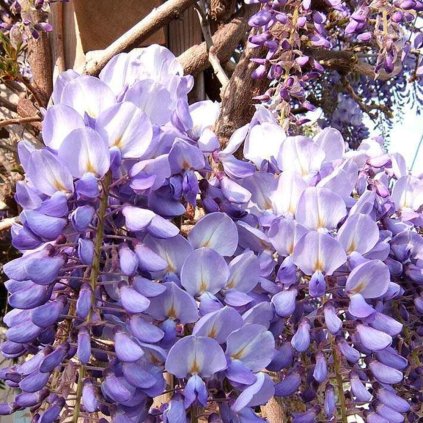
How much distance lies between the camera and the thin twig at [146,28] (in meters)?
1.22

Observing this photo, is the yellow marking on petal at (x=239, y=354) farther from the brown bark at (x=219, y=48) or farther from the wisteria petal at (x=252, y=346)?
the brown bark at (x=219, y=48)

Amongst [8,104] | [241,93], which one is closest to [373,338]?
[241,93]

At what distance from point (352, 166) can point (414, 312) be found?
0.16 m

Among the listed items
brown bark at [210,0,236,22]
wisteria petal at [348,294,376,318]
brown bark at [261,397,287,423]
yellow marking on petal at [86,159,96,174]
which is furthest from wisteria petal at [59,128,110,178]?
brown bark at [210,0,236,22]

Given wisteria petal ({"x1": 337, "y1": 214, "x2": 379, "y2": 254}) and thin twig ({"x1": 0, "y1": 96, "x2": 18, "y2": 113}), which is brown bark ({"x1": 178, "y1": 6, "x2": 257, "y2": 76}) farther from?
wisteria petal ({"x1": 337, "y1": 214, "x2": 379, "y2": 254})

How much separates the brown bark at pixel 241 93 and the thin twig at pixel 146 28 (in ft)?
0.46

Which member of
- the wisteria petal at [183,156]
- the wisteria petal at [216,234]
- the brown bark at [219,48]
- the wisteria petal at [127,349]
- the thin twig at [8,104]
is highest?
the wisteria petal at [183,156]

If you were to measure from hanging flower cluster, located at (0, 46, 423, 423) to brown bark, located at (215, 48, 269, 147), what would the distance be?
1.91 feet

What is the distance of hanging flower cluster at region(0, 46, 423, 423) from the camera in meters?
0.46

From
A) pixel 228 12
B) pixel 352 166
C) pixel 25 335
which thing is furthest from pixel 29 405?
pixel 228 12

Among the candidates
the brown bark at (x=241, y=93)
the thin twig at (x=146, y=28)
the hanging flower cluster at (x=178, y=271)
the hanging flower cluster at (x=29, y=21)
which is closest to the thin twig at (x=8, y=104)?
the hanging flower cluster at (x=29, y=21)

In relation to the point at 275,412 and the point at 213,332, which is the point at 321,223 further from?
the point at 275,412

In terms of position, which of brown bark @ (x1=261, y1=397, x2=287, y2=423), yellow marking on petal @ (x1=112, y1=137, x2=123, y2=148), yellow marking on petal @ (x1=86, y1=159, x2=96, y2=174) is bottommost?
brown bark @ (x1=261, y1=397, x2=287, y2=423)

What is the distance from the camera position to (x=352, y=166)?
23.7 inches
